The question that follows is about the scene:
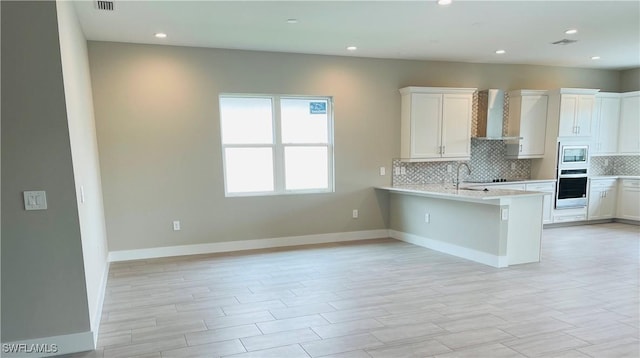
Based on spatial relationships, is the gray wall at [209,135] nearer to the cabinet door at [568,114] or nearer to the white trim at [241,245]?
the white trim at [241,245]

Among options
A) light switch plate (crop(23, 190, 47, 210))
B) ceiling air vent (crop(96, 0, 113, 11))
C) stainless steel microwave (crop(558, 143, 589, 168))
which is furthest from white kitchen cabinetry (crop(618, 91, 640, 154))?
light switch plate (crop(23, 190, 47, 210))

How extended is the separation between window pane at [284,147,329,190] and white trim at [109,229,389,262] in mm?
777

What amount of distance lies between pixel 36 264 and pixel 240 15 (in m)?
2.76

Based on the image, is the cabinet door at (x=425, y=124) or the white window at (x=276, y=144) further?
the cabinet door at (x=425, y=124)

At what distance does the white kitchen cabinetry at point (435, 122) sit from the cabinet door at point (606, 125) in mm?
2711

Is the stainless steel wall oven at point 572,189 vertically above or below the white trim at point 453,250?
above

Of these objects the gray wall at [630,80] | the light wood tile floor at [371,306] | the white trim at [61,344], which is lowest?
the light wood tile floor at [371,306]

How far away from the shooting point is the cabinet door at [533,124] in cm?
654

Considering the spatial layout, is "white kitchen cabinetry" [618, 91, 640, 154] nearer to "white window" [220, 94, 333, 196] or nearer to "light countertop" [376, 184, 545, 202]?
"light countertop" [376, 184, 545, 202]

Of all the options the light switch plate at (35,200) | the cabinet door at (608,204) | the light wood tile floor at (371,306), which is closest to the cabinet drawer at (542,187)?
the cabinet door at (608,204)

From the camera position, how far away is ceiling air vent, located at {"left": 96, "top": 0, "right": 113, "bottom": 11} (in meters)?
3.39

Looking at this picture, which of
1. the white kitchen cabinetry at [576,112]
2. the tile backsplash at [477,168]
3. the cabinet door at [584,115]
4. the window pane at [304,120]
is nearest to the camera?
the window pane at [304,120]

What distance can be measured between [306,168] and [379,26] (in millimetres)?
2357

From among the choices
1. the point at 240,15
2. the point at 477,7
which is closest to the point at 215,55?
the point at 240,15
